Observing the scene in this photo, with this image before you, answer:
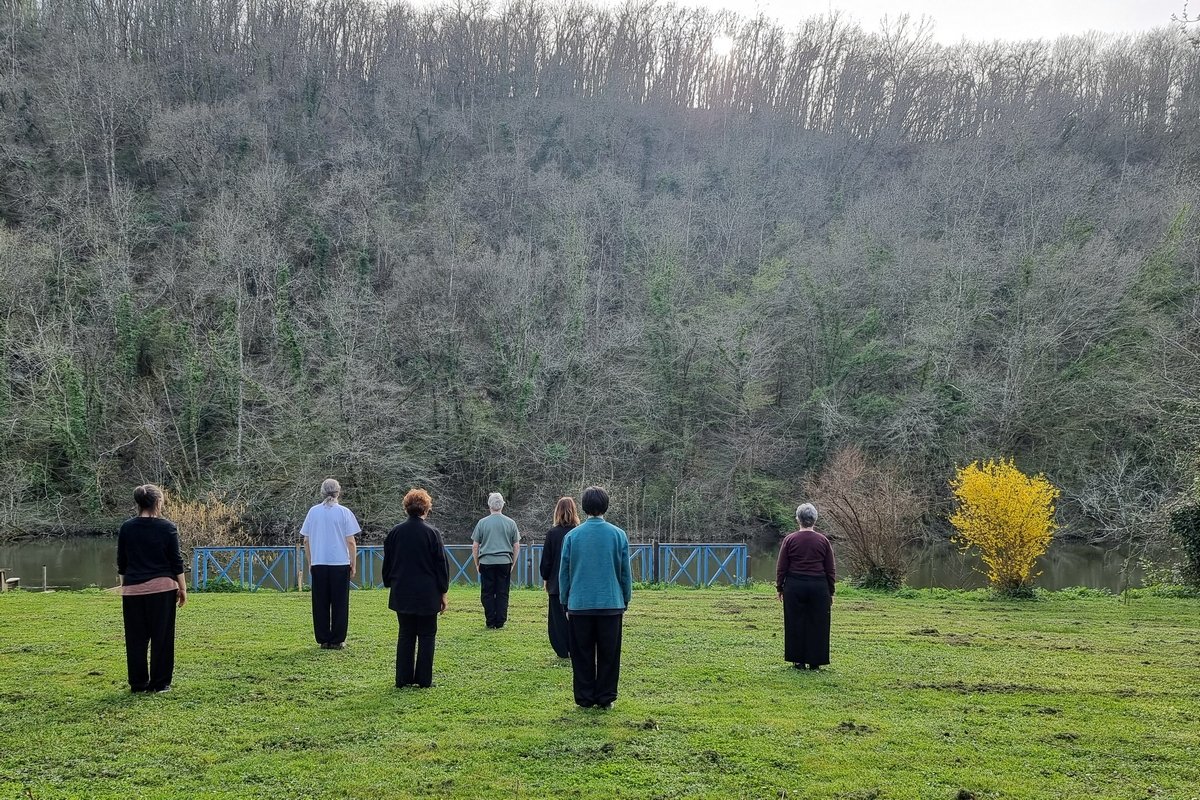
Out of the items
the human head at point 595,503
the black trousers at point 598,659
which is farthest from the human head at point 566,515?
the black trousers at point 598,659

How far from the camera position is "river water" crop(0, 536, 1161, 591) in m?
24.9

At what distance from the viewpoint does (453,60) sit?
6656cm

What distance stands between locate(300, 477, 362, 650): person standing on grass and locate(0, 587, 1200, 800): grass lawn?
0.50m

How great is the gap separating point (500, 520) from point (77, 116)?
52.1 metres

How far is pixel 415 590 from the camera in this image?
755 cm

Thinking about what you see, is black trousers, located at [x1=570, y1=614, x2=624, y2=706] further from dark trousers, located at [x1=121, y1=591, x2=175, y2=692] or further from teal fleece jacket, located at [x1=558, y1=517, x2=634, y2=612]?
dark trousers, located at [x1=121, y1=591, x2=175, y2=692]

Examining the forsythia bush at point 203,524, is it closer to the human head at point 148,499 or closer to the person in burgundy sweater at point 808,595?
the human head at point 148,499

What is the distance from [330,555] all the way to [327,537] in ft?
0.63

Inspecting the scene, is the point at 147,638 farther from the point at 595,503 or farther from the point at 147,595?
the point at 595,503

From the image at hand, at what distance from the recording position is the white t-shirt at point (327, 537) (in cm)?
909

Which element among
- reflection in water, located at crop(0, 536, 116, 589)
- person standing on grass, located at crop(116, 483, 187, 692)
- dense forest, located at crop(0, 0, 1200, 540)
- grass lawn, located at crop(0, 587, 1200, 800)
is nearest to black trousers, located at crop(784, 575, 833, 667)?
grass lawn, located at crop(0, 587, 1200, 800)

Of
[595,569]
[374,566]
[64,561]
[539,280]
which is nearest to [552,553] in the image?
[595,569]

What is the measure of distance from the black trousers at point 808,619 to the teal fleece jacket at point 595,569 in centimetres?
243

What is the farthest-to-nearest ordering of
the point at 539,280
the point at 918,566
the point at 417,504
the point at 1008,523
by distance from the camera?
1. the point at 539,280
2. the point at 918,566
3. the point at 1008,523
4. the point at 417,504
